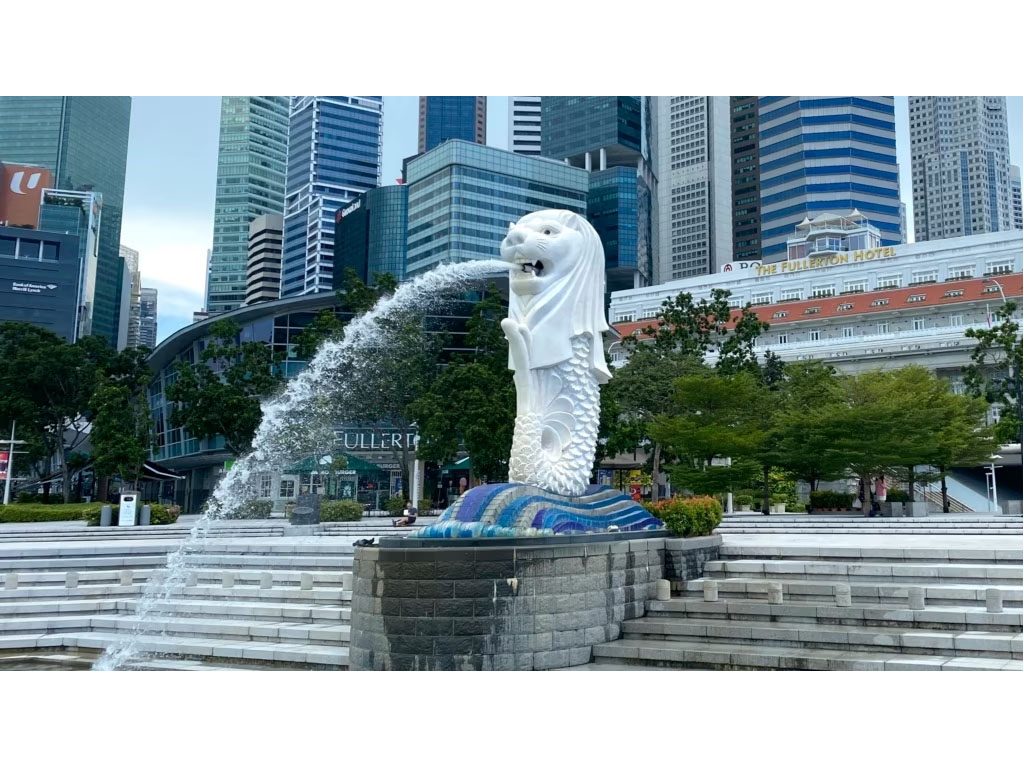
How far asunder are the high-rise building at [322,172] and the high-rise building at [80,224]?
3047 cm

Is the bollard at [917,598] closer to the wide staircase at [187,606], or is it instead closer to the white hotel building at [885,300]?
the wide staircase at [187,606]

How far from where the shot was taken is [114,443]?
31.8 meters

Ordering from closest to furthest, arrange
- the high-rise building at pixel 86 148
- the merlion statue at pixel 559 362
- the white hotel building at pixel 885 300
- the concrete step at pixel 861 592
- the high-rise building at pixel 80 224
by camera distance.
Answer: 1. the concrete step at pixel 861 592
2. the merlion statue at pixel 559 362
3. the white hotel building at pixel 885 300
4. the high-rise building at pixel 80 224
5. the high-rise building at pixel 86 148

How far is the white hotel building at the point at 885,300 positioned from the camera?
48750 mm

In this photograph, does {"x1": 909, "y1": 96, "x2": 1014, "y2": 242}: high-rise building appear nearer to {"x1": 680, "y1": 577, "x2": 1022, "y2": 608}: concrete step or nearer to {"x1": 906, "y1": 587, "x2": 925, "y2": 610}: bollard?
{"x1": 680, "y1": 577, "x2": 1022, "y2": 608}: concrete step

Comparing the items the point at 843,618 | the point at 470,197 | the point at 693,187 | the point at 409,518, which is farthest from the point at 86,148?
the point at 843,618

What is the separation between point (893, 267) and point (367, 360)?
3735 cm

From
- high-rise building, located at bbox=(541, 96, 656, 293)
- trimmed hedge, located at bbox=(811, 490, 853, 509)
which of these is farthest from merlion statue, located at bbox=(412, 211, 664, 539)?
high-rise building, located at bbox=(541, 96, 656, 293)

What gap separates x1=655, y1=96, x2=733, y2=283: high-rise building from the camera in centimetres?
14250

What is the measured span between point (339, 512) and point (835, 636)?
21555 mm

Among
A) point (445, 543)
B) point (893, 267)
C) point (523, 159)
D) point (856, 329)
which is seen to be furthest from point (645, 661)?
point (523, 159)

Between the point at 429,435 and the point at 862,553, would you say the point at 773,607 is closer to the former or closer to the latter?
the point at 862,553

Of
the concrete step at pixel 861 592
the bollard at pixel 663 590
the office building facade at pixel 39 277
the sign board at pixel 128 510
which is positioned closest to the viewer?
the concrete step at pixel 861 592

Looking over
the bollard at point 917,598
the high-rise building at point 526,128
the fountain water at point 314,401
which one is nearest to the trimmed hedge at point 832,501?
the fountain water at point 314,401
